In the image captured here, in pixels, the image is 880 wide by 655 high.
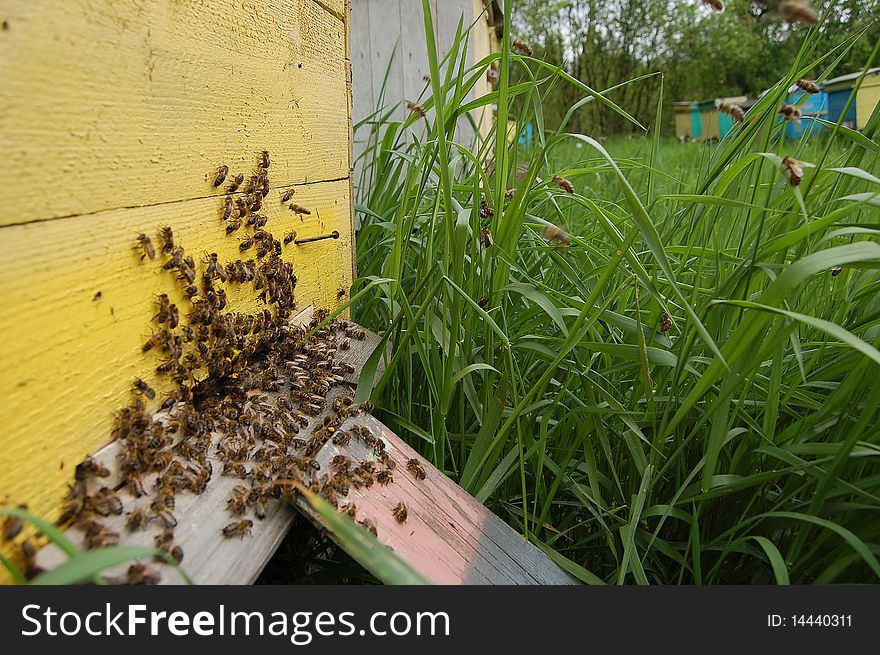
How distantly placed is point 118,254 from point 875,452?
5.03ft

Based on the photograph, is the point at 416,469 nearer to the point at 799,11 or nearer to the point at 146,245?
the point at 146,245

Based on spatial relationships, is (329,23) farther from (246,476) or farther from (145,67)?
(246,476)

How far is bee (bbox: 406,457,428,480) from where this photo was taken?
5.84 ft

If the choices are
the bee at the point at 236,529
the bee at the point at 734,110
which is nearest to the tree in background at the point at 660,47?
the bee at the point at 734,110

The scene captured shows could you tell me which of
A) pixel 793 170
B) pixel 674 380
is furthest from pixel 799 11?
pixel 674 380

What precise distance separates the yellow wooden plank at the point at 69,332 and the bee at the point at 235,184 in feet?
0.38

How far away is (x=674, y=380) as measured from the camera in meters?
1.68

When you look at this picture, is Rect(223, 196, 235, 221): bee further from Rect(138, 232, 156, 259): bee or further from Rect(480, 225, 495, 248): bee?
Rect(480, 225, 495, 248): bee

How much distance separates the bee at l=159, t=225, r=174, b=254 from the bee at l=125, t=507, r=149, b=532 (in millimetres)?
550

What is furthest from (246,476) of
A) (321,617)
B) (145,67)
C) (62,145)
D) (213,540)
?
(145,67)

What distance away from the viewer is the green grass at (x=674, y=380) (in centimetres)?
153

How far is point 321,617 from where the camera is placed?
1275 mm

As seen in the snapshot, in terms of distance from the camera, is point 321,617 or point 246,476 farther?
point 246,476

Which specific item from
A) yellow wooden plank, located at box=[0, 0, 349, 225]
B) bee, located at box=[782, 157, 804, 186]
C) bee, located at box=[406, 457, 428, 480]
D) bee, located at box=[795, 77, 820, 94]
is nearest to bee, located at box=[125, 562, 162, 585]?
yellow wooden plank, located at box=[0, 0, 349, 225]
